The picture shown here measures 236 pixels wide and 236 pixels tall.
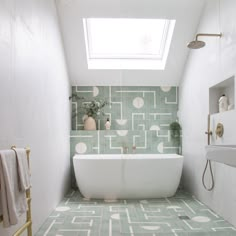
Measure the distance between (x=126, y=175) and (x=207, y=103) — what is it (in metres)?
1.44

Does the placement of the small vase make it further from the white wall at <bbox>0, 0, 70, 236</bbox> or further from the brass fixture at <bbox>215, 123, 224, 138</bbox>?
the brass fixture at <bbox>215, 123, 224, 138</bbox>

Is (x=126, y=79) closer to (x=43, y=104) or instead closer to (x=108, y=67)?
(x=108, y=67)

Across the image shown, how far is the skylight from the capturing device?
3.93m

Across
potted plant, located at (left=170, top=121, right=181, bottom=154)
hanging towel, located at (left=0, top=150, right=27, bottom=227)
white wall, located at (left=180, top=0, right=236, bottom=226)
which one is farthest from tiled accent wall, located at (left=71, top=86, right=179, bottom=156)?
hanging towel, located at (left=0, top=150, right=27, bottom=227)

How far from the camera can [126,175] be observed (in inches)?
136

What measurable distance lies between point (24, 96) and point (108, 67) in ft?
7.57

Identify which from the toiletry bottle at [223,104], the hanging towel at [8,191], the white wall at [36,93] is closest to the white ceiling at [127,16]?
the white wall at [36,93]

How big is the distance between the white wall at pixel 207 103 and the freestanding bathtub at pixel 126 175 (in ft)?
1.29

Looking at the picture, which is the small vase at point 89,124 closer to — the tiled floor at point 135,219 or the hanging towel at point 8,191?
the tiled floor at point 135,219

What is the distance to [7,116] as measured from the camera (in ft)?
5.50

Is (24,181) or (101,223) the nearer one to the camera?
(24,181)

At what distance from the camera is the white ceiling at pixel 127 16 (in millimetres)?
3232

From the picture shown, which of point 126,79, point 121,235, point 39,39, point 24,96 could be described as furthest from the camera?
point 126,79


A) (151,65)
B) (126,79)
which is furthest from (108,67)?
(151,65)
